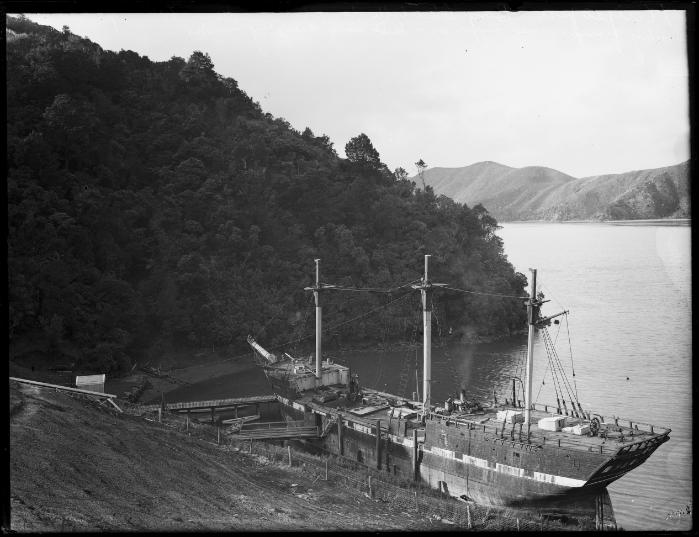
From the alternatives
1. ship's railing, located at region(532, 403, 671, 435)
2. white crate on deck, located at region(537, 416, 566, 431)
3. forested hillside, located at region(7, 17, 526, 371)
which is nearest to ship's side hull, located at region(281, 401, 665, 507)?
ship's railing, located at region(532, 403, 671, 435)

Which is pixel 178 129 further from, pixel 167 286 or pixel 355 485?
pixel 355 485

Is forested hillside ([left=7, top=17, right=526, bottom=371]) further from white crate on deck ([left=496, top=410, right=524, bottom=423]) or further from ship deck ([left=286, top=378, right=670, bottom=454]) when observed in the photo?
white crate on deck ([left=496, top=410, right=524, bottom=423])

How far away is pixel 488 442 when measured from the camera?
25.7 m

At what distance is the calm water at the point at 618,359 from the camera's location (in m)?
27.6

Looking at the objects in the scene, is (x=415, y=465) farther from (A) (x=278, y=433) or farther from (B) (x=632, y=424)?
(B) (x=632, y=424)

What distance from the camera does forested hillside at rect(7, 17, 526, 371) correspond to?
172ft

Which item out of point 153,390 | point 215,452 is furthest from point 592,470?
point 153,390

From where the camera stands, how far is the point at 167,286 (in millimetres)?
60625

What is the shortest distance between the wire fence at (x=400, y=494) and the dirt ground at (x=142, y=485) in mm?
1039

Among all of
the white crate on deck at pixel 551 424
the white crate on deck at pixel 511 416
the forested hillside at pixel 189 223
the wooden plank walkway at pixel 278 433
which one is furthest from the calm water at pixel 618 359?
the wooden plank walkway at pixel 278 433

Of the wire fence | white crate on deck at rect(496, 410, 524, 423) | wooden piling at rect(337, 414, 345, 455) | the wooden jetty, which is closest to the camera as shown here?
the wire fence

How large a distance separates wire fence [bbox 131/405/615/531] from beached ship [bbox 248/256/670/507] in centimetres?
80

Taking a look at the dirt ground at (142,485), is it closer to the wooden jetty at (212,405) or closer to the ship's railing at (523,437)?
the ship's railing at (523,437)

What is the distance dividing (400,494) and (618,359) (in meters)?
34.9
